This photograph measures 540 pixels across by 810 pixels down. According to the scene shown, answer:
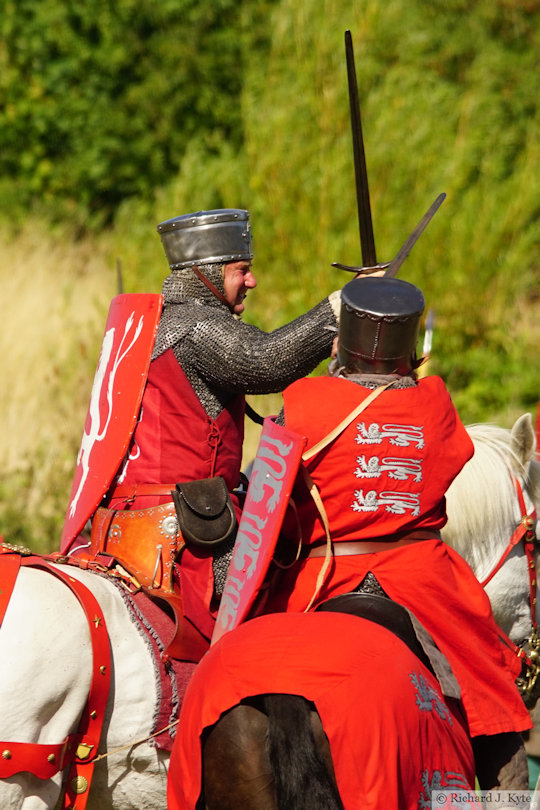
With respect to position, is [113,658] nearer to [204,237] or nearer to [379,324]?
[379,324]

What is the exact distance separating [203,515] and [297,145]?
233 inches

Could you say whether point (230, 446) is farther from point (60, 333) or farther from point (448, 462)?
point (60, 333)

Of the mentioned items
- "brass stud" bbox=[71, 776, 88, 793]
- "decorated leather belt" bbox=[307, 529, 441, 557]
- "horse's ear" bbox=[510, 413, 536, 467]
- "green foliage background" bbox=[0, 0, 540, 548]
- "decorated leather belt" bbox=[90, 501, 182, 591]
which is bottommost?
"brass stud" bbox=[71, 776, 88, 793]

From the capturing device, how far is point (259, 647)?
2186 mm

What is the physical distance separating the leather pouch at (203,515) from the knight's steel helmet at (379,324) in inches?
24.1

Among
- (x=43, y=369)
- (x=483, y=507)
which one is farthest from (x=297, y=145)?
(x=483, y=507)

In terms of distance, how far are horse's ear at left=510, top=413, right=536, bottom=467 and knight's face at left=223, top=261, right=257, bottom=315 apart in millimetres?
1008

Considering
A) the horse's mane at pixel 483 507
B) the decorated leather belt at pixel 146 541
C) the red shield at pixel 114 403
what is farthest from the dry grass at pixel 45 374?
the horse's mane at pixel 483 507

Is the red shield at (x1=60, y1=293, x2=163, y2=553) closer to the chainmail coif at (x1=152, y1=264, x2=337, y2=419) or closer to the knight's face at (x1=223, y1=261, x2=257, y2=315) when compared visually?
the chainmail coif at (x1=152, y1=264, x2=337, y2=419)

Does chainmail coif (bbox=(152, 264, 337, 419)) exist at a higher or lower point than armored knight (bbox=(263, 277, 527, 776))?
higher

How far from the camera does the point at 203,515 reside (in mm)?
2928

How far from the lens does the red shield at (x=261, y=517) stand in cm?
249

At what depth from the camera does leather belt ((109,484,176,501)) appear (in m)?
3.01

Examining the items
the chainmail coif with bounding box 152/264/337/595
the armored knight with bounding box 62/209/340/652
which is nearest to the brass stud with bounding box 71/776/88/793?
the armored knight with bounding box 62/209/340/652
